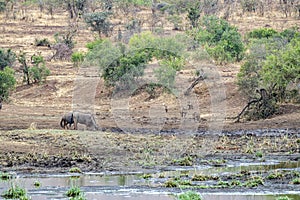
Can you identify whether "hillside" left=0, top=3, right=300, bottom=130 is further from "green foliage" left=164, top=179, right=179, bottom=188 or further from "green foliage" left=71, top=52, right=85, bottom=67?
"green foliage" left=164, top=179, right=179, bottom=188

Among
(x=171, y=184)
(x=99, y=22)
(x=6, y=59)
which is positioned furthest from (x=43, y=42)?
(x=171, y=184)

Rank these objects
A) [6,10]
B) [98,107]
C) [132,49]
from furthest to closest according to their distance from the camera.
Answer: [6,10], [132,49], [98,107]

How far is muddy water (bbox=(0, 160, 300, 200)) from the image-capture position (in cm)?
1569

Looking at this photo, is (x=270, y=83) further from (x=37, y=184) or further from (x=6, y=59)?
(x=37, y=184)

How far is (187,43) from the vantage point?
1507 inches

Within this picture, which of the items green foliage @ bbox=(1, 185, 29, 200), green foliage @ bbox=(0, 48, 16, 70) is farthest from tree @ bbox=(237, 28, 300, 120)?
green foliage @ bbox=(1, 185, 29, 200)

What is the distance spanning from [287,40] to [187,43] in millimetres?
5050

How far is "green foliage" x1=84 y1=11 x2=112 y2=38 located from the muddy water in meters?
27.7

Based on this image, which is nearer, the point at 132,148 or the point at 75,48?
the point at 132,148

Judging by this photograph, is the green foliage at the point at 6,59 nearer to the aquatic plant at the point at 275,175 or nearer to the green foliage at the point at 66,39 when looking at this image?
the green foliage at the point at 66,39

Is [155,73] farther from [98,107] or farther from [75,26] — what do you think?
[75,26]

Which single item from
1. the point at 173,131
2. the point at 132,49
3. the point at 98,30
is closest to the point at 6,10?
the point at 98,30

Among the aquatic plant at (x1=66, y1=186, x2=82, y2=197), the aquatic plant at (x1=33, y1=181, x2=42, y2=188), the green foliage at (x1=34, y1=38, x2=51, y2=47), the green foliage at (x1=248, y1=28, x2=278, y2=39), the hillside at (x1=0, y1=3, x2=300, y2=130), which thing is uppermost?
the aquatic plant at (x1=66, y1=186, x2=82, y2=197)

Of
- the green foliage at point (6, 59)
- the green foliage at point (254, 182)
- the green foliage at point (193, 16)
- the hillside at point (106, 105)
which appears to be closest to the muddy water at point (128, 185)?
the green foliage at point (254, 182)
